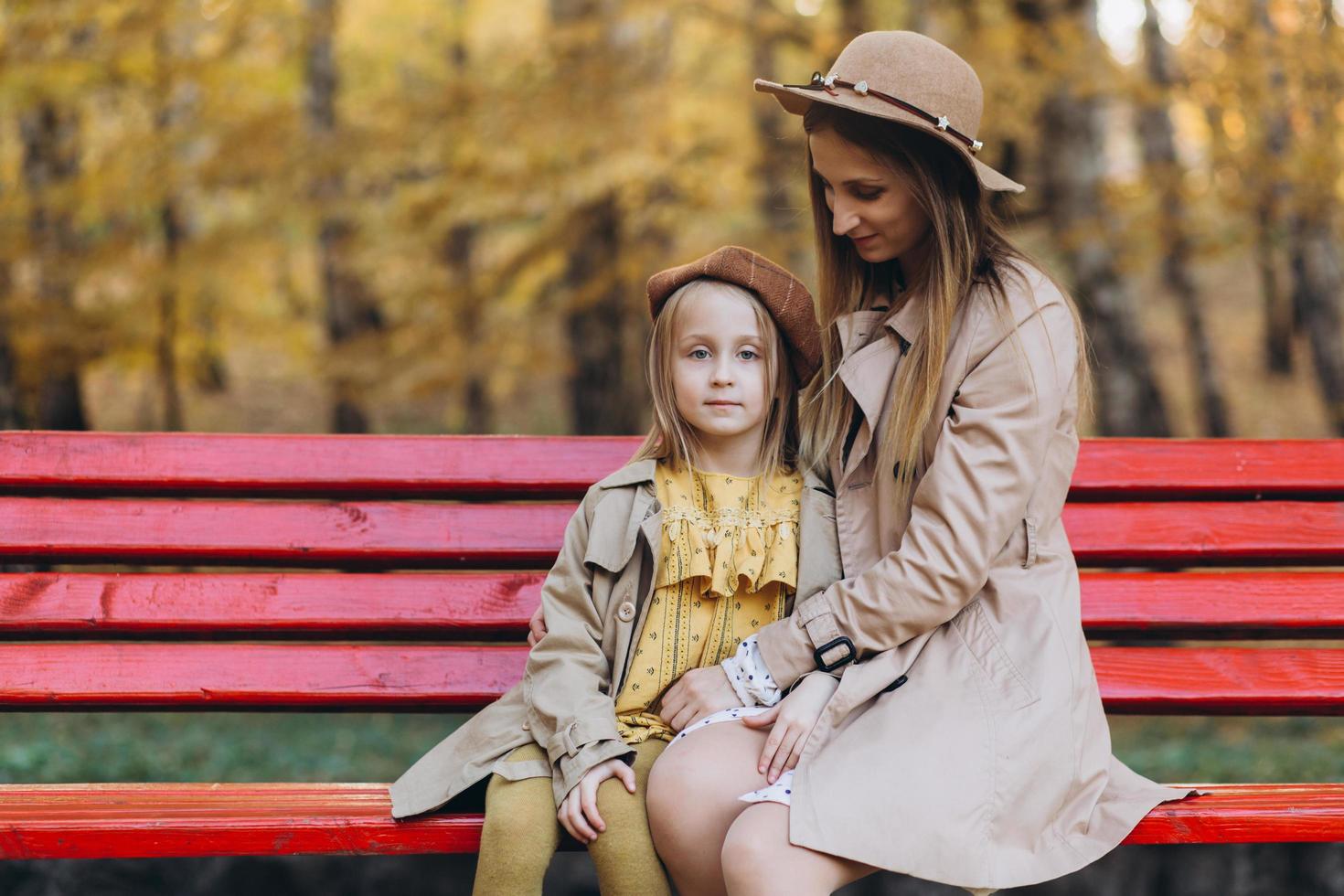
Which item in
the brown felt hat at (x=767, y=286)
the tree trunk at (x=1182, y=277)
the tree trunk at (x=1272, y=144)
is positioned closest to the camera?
the brown felt hat at (x=767, y=286)

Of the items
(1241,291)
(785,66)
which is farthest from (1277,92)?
(1241,291)

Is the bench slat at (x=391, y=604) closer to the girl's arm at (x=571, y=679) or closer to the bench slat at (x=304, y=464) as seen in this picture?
the bench slat at (x=304, y=464)

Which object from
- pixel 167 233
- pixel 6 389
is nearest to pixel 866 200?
pixel 6 389

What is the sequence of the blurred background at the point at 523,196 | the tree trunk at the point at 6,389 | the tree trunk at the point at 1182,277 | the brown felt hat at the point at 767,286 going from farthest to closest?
the tree trunk at the point at 1182,277 < the tree trunk at the point at 6,389 < the blurred background at the point at 523,196 < the brown felt hat at the point at 767,286

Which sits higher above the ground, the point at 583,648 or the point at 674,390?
the point at 674,390

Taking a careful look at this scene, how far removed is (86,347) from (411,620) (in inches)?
280

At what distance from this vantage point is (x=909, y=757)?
230 centimetres

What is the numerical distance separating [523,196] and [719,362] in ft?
18.3

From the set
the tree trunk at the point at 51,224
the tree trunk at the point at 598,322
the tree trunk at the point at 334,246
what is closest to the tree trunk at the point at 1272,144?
the tree trunk at the point at 598,322

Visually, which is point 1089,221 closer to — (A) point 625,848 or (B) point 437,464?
(B) point 437,464

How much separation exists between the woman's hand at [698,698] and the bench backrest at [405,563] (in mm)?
631

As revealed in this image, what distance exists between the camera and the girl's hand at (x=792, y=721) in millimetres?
2371

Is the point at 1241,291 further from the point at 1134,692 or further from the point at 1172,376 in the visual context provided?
the point at 1134,692

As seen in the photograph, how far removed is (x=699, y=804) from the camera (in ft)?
7.59
